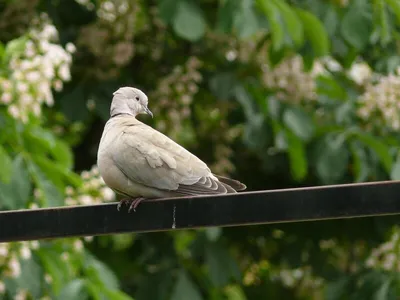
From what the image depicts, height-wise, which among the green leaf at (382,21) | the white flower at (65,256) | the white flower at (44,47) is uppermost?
the green leaf at (382,21)

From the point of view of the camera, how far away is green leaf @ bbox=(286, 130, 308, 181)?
598cm

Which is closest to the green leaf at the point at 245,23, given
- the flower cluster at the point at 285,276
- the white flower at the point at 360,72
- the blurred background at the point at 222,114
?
the blurred background at the point at 222,114

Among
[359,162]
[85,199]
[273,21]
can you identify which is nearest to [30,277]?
[85,199]

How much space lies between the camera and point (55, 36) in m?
6.31

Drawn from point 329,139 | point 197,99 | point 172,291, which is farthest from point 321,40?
point 172,291

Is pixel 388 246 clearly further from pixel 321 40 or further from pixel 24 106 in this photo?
pixel 24 106

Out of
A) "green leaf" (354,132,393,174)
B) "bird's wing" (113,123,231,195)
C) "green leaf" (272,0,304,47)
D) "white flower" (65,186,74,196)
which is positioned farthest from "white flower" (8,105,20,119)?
"green leaf" (354,132,393,174)

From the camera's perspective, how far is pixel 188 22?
5559 millimetres

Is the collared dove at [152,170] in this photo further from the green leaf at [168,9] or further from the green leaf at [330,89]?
the green leaf at [330,89]

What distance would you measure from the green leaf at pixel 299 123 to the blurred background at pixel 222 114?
0.01 m

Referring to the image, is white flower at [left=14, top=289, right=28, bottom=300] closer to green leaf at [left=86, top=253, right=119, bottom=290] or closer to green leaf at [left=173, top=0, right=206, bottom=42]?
green leaf at [left=86, top=253, right=119, bottom=290]

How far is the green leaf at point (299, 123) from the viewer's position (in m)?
6.05

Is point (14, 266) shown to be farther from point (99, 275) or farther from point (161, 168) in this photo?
point (161, 168)

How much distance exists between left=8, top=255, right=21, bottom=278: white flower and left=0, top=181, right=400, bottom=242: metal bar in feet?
4.91
